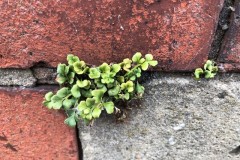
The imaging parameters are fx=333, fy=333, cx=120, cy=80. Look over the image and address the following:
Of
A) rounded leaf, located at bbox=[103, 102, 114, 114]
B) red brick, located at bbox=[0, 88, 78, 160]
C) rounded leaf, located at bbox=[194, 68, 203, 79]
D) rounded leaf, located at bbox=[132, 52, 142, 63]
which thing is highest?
rounded leaf, located at bbox=[132, 52, 142, 63]

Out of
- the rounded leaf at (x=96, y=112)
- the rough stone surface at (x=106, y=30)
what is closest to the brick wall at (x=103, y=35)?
the rough stone surface at (x=106, y=30)

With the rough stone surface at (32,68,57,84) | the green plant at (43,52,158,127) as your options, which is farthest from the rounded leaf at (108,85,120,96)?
the rough stone surface at (32,68,57,84)

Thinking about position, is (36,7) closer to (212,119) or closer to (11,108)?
(11,108)

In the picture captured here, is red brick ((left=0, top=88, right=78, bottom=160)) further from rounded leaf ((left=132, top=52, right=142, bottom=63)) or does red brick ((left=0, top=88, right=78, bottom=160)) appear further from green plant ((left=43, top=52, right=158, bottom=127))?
rounded leaf ((left=132, top=52, right=142, bottom=63))

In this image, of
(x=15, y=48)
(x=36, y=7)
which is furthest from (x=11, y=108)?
(x=36, y=7)

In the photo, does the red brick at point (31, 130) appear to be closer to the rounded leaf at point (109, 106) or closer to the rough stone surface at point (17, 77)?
the rough stone surface at point (17, 77)

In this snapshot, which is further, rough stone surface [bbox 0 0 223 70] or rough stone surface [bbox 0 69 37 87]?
rough stone surface [bbox 0 69 37 87]
